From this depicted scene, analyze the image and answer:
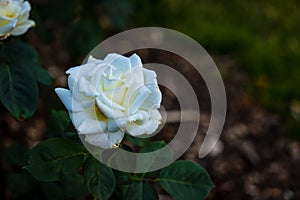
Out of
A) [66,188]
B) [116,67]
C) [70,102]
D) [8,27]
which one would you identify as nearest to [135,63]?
[116,67]

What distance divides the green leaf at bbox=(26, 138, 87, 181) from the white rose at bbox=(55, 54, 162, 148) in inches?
4.8

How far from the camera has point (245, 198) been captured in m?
2.48

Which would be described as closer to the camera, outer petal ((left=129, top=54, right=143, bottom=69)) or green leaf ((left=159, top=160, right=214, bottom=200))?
outer petal ((left=129, top=54, right=143, bottom=69))

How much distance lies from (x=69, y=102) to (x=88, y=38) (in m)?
1.37

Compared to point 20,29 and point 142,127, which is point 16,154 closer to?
point 20,29

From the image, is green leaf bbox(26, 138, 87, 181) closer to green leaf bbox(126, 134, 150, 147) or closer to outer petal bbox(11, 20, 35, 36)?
green leaf bbox(126, 134, 150, 147)

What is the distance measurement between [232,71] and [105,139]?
6.76 feet

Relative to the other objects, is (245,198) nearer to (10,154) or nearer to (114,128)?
(10,154)

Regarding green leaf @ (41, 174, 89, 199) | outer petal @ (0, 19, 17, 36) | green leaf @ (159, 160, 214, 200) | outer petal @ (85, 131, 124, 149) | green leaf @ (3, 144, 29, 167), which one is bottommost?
green leaf @ (3, 144, 29, 167)

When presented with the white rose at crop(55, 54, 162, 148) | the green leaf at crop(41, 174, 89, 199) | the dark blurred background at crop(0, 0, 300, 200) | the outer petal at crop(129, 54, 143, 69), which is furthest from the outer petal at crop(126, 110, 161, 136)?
the dark blurred background at crop(0, 0, 300, 200)

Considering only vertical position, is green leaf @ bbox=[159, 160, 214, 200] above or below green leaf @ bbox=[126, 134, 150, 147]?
below

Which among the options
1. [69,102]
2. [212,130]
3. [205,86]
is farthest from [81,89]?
[205,86]

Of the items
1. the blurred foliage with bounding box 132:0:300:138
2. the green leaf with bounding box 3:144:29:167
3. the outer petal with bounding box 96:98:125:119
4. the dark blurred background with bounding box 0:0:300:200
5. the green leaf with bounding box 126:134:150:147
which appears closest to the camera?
the outer petal with bounding box 96:98:125:119

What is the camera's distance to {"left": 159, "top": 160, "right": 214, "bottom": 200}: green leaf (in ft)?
4.89
